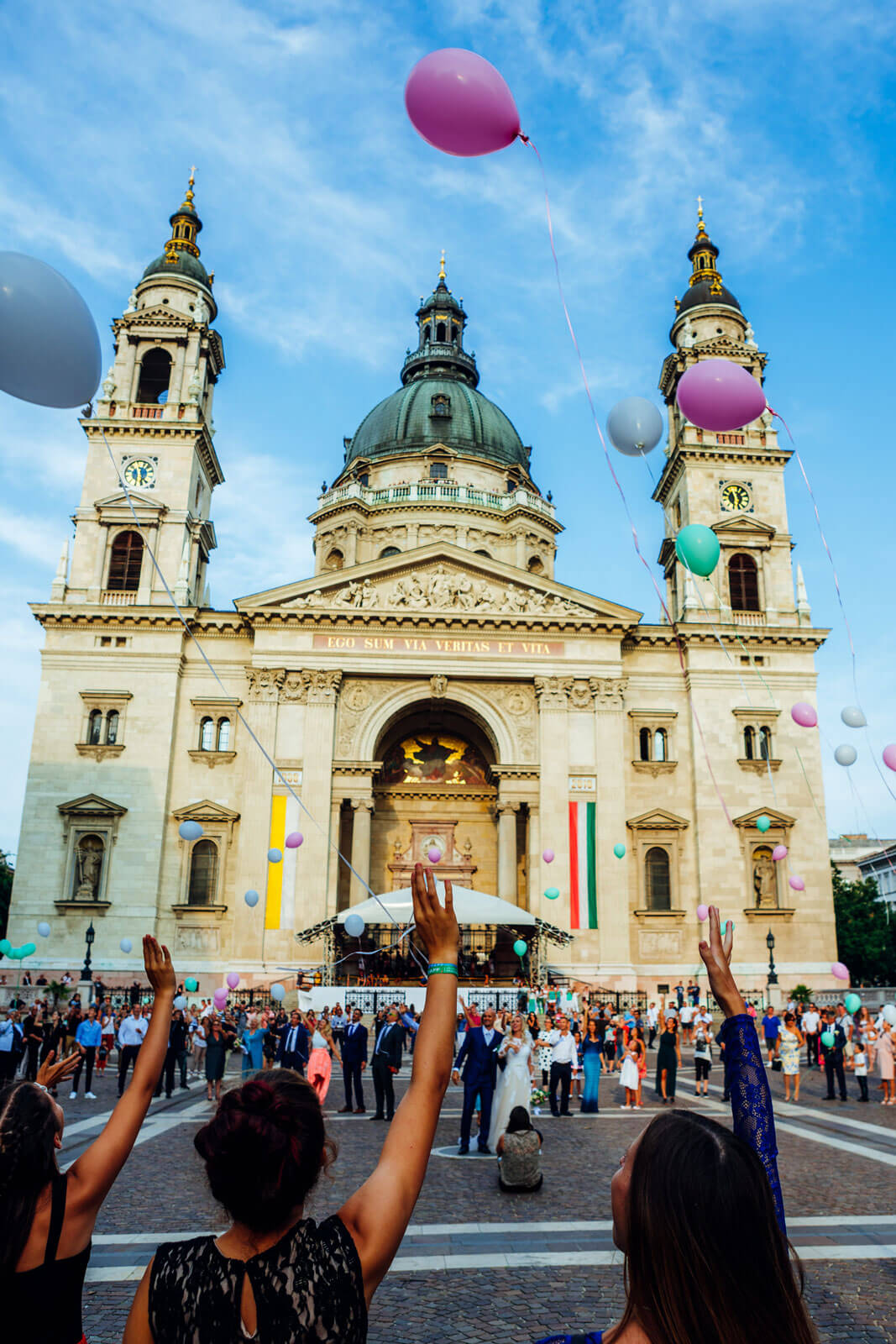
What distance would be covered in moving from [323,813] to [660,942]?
14.0m

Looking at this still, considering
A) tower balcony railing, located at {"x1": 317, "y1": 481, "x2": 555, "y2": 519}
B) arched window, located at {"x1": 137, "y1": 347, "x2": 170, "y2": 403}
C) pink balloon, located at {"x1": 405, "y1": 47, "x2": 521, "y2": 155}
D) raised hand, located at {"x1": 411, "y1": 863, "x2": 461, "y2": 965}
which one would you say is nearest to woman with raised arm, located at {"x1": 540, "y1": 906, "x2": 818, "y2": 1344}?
raised hand, located at {"x1": 411, "y1": 863, "x2": 461, "y2": 965}

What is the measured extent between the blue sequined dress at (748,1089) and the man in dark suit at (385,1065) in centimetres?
1437

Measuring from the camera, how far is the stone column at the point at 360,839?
131 feet

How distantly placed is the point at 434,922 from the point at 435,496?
55.2 meters

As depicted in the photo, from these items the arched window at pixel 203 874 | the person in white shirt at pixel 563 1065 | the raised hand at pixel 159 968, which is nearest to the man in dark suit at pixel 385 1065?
the person in white shirt at pixel 563 1065

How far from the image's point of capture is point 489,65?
33.1 feet

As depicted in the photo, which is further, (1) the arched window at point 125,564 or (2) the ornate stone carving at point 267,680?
(1) the arched window at point 125,564

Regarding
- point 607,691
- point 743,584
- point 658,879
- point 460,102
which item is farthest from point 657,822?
Answer: point 460,102

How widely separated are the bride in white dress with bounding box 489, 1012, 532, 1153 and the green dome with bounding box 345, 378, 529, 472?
162 ft

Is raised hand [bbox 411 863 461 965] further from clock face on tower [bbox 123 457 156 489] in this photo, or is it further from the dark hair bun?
clock face on tower [bbox 123 457 156 489]

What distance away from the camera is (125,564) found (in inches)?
1719

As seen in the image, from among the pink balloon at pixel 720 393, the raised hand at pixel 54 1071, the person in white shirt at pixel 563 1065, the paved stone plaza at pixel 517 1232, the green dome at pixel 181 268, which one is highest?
the green dome at pixel 181 268

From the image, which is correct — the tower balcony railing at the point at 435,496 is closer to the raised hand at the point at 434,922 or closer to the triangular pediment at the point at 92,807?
the triangular pediment at the point at 92,807

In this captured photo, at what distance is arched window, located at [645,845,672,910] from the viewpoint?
40.9 meters
